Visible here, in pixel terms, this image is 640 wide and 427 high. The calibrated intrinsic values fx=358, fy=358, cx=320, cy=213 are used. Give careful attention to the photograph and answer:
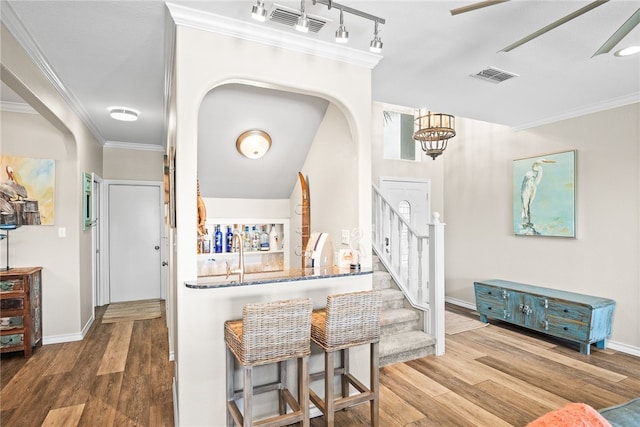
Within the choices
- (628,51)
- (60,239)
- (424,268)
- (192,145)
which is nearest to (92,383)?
(60,239)

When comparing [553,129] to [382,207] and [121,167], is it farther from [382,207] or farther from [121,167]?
[121,167]

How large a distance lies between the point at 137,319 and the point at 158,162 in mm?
2550

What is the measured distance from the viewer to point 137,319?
16.3ft

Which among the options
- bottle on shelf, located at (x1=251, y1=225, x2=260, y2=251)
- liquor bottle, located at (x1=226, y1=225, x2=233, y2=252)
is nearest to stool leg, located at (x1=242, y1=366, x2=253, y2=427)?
liquor bottle, located at (x1=226, y1=225, x2=233, y2=252)

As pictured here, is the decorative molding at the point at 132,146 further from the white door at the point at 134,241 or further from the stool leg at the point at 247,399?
the stool leg at the point at 247,399

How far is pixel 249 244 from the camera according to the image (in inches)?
162

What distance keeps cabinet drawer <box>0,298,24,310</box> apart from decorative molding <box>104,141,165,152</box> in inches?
112

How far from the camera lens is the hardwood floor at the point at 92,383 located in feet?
8.43

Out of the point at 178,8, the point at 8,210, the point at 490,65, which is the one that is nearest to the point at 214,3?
the point at 178,8

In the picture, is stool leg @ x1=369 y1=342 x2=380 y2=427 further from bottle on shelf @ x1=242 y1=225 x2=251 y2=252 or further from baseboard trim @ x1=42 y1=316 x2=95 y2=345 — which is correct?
baseboard trim @ x1=42 y1=316 x2=95 y2=345

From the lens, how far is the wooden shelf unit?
3.58 m

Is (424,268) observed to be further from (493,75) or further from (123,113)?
(123,113)

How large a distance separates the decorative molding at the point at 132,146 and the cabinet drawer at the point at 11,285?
8.92 ft

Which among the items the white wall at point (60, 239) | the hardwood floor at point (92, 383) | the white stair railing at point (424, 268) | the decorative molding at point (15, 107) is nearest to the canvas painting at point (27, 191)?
the white wall at point (60, 239)
